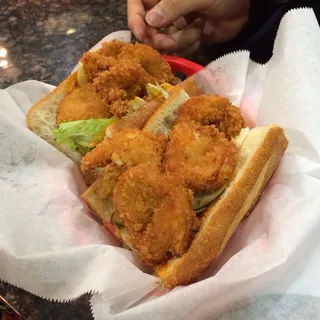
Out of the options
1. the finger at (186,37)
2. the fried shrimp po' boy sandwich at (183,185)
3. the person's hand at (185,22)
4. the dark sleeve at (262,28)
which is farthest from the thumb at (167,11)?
the fried shrimp po' boy sandwich at (183,185)

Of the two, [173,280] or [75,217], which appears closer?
[173,280]

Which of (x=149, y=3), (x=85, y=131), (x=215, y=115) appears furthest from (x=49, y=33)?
(x=215, y=115)

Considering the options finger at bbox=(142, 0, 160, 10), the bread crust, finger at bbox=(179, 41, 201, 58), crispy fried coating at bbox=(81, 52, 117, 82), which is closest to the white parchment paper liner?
the bread crust

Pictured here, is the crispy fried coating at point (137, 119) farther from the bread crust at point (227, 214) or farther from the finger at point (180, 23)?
the finger at point (180, 23)

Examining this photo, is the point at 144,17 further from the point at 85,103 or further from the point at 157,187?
the point at 157,187

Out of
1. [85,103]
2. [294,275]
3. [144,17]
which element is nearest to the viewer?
[294,275]

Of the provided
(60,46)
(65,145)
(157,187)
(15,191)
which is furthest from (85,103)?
(60,46)

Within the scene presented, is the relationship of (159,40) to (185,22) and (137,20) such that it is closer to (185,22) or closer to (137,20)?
(137,20)

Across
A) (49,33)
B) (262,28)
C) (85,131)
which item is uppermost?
(262,28)
